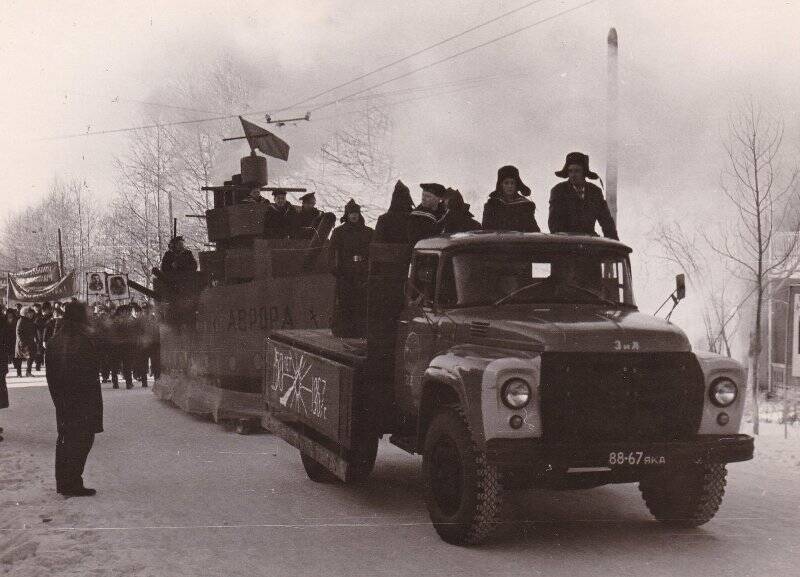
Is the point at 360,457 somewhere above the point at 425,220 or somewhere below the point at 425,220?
below

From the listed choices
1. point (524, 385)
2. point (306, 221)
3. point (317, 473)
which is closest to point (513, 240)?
point (524, 385)

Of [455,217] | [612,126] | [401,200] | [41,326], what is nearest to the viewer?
[455,217]

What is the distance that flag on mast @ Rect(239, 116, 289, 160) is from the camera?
22.1 meters

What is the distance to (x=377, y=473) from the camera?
11234 millimetres

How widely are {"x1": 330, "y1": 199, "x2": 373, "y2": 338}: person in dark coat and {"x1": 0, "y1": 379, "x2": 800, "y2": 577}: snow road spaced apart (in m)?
1.58

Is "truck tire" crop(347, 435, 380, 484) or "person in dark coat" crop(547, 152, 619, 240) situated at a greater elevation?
"person in dark coat" crop(547, 152, 619, 240)

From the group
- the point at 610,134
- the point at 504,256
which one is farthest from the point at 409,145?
the point at 504,256

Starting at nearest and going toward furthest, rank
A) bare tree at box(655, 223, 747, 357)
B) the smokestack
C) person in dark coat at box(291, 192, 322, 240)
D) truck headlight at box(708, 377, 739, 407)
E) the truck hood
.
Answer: the truck hood
truck headlight at box(708, 377, 739, 407)
the smokestack
person in dark coat at box(291, 192, 322, 240)
bare tree at box(655, 223, 747, 357)

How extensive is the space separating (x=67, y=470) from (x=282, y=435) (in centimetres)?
208

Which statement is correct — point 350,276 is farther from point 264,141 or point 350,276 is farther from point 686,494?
point 264,141

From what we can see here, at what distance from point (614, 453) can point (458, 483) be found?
3.71 ft

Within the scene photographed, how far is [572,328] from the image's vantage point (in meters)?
7.34

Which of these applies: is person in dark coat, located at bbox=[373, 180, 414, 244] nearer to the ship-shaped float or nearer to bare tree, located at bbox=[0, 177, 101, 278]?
the ship-shaped float

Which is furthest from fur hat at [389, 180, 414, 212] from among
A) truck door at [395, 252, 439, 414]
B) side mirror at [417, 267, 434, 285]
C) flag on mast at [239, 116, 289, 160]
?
flag on mast at [239, 116, 289, 160]
